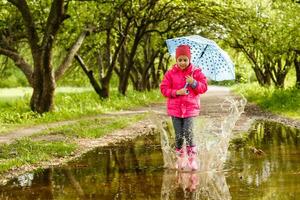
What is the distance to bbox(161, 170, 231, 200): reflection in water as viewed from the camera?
666cm

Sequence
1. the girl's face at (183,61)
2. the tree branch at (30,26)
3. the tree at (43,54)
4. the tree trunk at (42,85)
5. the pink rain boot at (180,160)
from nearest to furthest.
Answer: the girl's face at (183,61) < the pink rain boot at (180,160) < the tree at (43,54) < the tree branch at (30,26) < the tree trunk at (42,85)

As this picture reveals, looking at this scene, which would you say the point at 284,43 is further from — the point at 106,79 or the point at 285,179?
the point at 285,179

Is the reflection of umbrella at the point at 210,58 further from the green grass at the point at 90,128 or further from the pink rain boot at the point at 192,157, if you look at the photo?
the green grass at the point at 90,128

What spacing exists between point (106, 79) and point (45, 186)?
74.2 feet

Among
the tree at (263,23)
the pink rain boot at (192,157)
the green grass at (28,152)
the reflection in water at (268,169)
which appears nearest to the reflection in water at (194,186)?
the reflection in water at (268,169)

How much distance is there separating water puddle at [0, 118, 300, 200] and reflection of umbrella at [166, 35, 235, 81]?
151 centimetres

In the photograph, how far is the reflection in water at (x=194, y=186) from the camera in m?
6.66

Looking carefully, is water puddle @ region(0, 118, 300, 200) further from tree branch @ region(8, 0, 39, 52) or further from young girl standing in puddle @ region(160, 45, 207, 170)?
tree branch @ region(8, 0, 39, 52)

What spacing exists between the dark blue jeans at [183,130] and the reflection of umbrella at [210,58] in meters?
1.48

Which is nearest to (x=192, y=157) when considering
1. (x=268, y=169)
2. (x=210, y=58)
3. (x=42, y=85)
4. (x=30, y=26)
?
(x=268, y=169)

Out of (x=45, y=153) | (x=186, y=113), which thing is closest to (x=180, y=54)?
(x=186, y=113)

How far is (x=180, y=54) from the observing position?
8.70 meters

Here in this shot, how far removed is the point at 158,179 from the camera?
7.93m

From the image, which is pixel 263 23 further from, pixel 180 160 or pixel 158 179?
pixel 158 179
